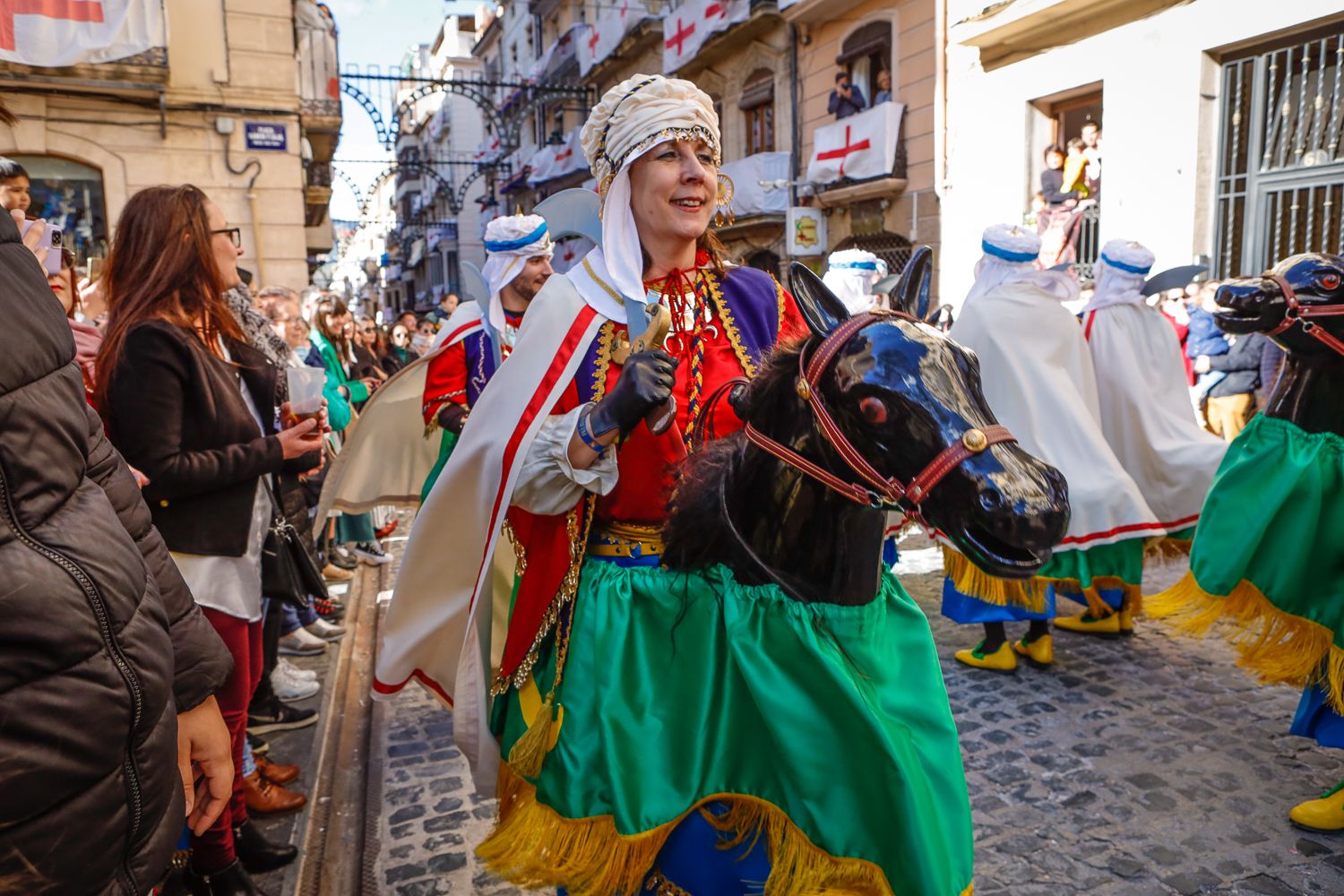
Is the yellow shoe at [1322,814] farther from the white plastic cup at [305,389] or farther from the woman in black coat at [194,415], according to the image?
the white plastic cup at [305,389]

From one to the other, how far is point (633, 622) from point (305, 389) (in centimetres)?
169

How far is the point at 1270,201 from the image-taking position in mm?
9961

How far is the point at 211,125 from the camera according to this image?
13812mm

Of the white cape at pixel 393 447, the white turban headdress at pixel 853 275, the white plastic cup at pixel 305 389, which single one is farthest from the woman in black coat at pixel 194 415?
the white turban headdress at pixel 853 275

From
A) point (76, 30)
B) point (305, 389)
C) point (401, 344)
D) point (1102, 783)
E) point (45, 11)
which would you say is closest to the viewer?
point (305, 389)

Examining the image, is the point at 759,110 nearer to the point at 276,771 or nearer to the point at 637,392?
the point at 276,771

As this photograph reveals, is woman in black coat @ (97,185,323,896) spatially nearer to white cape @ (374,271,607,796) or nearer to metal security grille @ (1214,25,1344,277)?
white cape @ (374,271,607,796)

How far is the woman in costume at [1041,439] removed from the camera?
4590mm

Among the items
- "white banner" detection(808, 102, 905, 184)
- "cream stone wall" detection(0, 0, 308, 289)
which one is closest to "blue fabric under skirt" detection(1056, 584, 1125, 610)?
"white banner" detection(808, 102, 905, 184)

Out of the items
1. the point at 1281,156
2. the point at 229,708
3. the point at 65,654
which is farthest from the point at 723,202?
the point at 1281,156

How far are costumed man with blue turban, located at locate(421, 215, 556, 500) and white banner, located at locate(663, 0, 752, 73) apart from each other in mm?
15291

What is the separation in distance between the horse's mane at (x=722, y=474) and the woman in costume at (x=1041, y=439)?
3.03 metres

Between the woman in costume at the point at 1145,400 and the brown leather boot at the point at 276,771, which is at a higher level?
the woman in costume at the point at 1145,400

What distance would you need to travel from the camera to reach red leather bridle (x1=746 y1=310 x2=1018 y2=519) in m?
1.46
